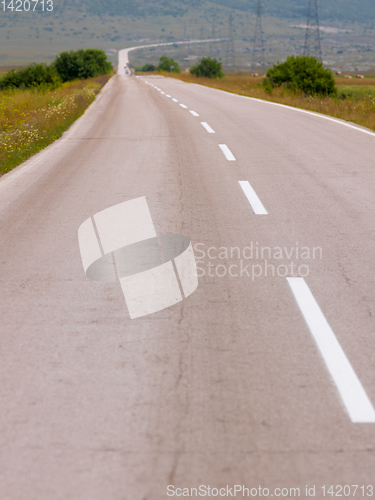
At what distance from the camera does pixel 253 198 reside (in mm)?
7180

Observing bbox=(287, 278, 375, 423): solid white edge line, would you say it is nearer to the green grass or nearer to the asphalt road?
the asphalt road

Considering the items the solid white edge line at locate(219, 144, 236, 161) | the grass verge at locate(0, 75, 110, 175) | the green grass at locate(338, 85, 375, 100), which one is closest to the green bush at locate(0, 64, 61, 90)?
the grass verge at locate(0, 75, 110, 175)

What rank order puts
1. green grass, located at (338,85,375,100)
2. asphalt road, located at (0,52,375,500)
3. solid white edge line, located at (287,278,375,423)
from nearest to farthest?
asphalt road, located at (0,52,375,500), solid white edge line, located at (287,278,375,423), green grass, located at (338,85,375,100)

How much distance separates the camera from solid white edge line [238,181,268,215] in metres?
6.55

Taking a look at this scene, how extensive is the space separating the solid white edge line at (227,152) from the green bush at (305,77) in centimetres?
1736

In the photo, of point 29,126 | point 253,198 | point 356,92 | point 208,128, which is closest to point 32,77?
point 356,92

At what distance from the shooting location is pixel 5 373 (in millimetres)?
3186

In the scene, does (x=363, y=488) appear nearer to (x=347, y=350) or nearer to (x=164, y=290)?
(x=347, y=350)

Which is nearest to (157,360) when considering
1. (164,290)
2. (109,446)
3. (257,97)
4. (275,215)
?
(109,446)

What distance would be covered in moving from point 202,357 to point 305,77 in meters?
27.8

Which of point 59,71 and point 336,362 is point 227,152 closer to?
point 336,362

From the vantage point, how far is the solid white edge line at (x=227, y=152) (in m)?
A: 10.2

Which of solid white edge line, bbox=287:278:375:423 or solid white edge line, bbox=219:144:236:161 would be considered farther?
solid white edge line, bbox=219:144:236:161

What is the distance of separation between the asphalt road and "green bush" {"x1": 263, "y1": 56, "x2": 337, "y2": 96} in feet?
73.2
